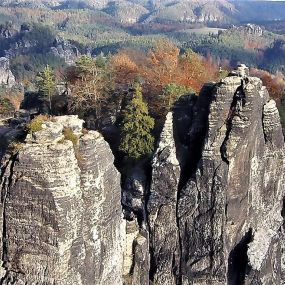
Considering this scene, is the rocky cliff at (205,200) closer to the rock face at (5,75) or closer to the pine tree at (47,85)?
the pine tree at (47,85)

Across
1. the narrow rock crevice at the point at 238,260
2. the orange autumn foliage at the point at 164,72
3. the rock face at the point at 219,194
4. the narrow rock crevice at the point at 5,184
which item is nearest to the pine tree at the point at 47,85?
the orange autumn foliage at the point at 164,72

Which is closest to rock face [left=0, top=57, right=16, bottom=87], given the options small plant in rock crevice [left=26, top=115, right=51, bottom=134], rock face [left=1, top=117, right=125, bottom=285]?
small plant in rock crevice [left=26, top=115, right=51, bottom=134]

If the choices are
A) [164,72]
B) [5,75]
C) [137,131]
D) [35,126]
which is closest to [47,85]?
[164,72]

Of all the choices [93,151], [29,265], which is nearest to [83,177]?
[93,151]

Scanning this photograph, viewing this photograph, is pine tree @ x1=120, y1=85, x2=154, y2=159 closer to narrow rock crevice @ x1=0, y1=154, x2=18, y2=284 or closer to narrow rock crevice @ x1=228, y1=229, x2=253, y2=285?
narrow rock crevice @ x1=228, y1=229, x2=253, y2=285

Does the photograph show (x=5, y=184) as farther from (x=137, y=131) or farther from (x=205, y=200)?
(x=205, y=200)

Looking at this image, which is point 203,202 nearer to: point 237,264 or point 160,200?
point 160,200
